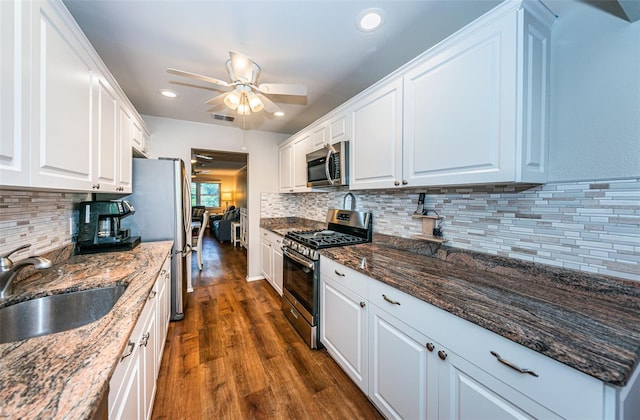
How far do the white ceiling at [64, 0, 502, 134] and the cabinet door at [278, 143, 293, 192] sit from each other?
4.18 feet

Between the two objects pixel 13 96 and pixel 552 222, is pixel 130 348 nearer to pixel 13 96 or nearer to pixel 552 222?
pixel 13 96

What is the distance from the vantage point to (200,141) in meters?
3.38

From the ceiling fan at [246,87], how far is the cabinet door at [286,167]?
4.32 feet

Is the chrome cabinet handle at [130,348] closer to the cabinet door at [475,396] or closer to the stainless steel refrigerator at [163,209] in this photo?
the cabinet door at [475,396]

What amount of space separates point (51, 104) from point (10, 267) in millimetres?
715

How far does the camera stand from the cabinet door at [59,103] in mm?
922

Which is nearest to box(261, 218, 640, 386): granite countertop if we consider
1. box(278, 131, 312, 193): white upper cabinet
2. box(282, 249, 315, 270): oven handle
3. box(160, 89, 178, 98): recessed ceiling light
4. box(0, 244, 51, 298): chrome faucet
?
box(282, 249, 315, 270): oven handle

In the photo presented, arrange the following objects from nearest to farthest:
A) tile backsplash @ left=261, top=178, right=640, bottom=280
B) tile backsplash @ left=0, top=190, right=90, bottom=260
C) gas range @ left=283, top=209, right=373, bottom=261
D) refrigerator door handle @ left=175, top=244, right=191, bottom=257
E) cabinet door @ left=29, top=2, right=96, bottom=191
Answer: cabinet door @ left=29, top=2, right=96, bottom=191 < tile backsplash @ left=261, top=178, right=640, bottom=280 < tile backsplash @ left=0, top=190, right=90, bottom=260 < gas range @ left=283, top=209, right=373, bottom=261 < refrigerator door handle @ left=175, top=244, right=191, bottom=257

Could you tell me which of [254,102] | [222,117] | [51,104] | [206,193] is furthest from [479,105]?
[206,193]

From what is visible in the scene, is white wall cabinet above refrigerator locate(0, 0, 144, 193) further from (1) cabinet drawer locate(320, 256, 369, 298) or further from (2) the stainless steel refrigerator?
(1) cabinet drawer locate(320, 256, 369, 298)

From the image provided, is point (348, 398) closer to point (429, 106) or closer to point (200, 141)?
point (429, 106)

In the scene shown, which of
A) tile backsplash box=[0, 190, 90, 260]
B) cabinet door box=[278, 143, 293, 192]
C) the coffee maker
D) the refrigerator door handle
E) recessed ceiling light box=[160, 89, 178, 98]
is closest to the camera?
tile backsplash box=[0, 190, 90, 260]

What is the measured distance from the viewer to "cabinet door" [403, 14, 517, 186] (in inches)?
44.5

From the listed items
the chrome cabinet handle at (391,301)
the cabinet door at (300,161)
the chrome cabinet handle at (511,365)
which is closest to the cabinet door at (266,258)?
the cabinet door at (300,161)
